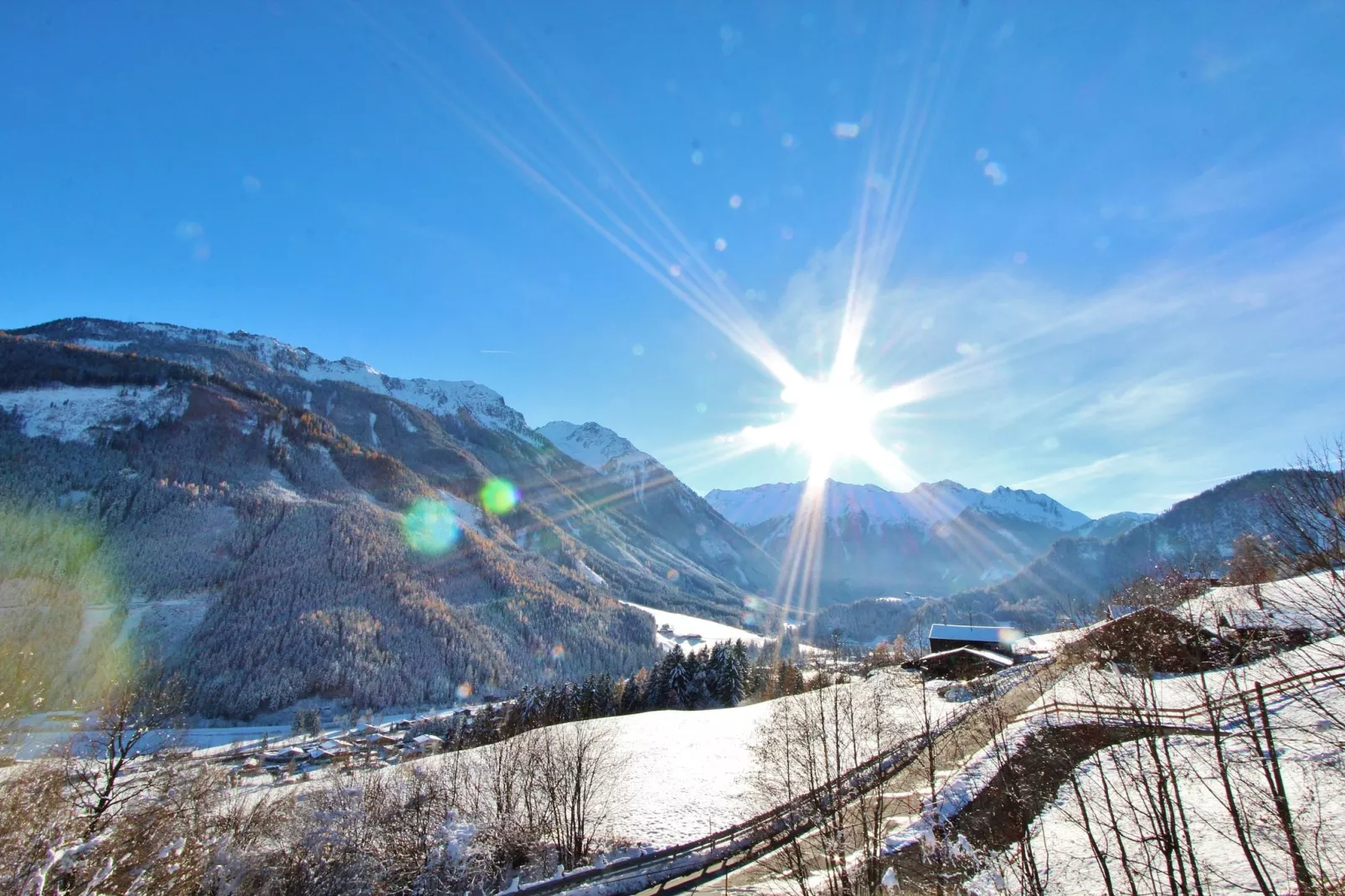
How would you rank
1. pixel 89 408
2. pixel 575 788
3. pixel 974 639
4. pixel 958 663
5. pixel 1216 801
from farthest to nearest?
1. pixel 89 408
2. pixel 974 639
3. pixel 958 663
4. pixel 575 788
5. pixel 1216 801

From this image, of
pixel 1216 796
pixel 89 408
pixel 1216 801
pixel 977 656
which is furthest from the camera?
pixel 89 408

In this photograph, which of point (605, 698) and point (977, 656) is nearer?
point (977, 656)

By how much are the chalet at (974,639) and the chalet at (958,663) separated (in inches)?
355

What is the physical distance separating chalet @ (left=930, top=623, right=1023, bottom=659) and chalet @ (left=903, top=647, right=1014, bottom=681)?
29.6 feet

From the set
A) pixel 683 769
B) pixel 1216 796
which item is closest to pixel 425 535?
pixel 683 769

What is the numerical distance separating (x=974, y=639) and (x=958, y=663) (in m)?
18.4

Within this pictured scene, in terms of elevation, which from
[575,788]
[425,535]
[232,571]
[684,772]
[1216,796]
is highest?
[425,535]

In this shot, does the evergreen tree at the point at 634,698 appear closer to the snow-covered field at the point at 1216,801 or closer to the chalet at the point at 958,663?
the chalet at the point at 958,663

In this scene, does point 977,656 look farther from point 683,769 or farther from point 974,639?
point 683,769

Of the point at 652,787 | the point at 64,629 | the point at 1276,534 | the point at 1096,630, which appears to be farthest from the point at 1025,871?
the point at 64,629

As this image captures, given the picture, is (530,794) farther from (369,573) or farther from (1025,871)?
(369,573)

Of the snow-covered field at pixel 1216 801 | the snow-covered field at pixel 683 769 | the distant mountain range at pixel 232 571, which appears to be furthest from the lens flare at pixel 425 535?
the snow-covered field at pixel 1216 801

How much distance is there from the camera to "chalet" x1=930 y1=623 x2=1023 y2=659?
248 feet

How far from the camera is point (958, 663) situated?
62875 mm
